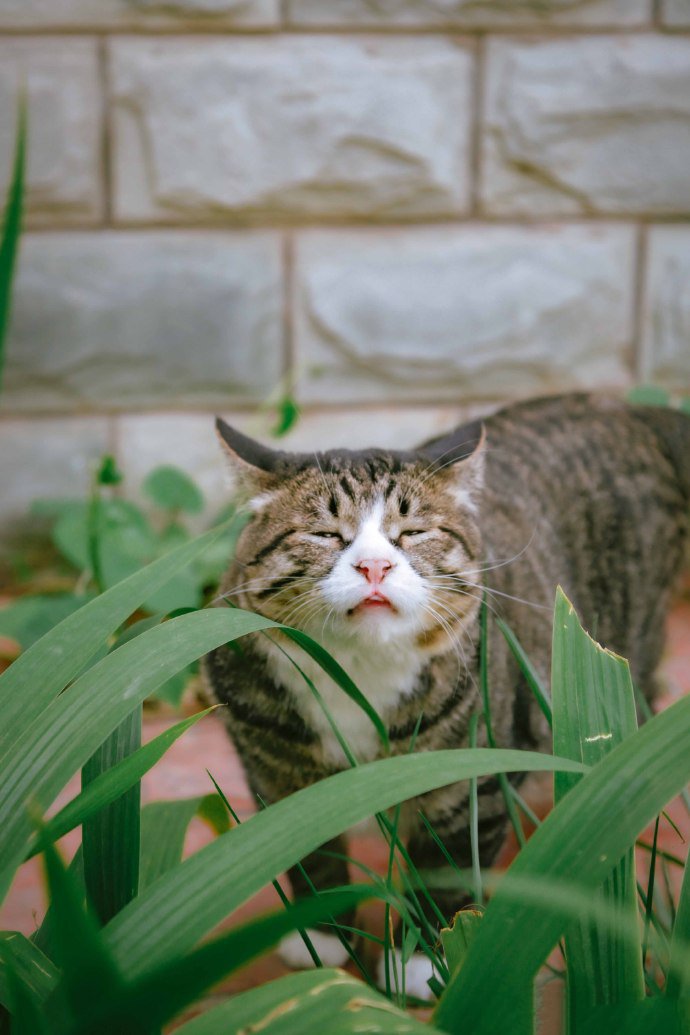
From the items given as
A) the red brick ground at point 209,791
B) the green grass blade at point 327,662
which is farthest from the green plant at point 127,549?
the green grass blade at point 327,662

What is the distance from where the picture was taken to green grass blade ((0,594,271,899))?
0.89 metres

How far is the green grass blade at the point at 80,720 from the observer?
0.89 metres

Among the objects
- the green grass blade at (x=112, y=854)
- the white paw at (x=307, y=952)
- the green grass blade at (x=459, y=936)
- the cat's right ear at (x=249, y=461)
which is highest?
the cat's right ear at (x=249, y=461)

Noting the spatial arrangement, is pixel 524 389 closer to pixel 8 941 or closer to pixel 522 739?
pixel 522 739

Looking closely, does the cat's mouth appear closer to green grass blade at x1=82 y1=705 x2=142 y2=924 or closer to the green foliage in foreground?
the green foliage in foreground

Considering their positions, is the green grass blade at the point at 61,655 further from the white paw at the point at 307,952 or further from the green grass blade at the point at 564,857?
the white paw at the point at 307,952

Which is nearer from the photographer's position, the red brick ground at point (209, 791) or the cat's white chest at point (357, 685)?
the cat's white chest at point (357, 685)

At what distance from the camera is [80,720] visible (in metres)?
0.93

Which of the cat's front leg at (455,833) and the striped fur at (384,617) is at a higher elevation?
the striped fur at (384,617)

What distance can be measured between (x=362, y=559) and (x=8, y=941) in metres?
0.67

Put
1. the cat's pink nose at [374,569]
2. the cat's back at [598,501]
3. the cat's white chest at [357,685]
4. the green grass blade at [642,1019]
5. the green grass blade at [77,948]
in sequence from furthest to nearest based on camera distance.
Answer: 1. the cat's back at [598,501]
2. the cat's white chest at [357,685]
3. the cat's pink nose at [374,569]
4. the green grass blade at [642,1019]
5. the green grass blade at [77,948]

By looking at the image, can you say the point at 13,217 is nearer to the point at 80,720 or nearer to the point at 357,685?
the point at 80,720

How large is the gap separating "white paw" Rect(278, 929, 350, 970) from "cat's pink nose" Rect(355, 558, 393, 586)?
2.25 ft

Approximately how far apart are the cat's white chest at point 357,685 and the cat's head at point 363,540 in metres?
0.04
